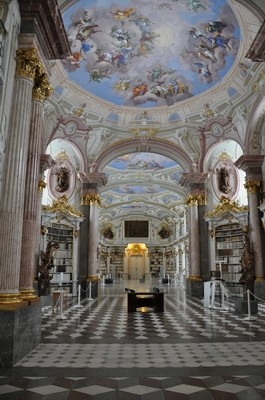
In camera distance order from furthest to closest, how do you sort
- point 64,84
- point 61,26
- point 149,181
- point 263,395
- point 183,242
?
1. point 183,242
2. point 149,181
3. point 64,84
4. point 61,26
5. point 263,395

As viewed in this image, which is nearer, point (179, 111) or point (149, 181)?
point (179, 111)

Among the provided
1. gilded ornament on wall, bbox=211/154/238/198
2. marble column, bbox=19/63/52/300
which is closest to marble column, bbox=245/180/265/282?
gilded ornament on wall, bbox=211/154/238/198

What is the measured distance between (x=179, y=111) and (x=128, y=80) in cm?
369

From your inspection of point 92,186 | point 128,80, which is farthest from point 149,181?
point 128,80

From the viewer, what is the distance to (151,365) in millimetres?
5871

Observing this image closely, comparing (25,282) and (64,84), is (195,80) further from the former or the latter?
(25,282)

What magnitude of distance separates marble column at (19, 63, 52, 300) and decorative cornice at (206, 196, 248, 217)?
12.7 meters

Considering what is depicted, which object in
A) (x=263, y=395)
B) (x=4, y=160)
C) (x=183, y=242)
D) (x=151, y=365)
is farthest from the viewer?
(x=183, y=242)

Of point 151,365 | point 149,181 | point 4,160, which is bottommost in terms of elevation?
point 151,365

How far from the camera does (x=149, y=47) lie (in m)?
15.2

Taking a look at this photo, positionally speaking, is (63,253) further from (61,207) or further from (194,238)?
(194,238)

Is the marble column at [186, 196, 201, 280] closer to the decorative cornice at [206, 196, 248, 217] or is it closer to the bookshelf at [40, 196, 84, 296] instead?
the decorative cornice at [206, 196, 248, 217]

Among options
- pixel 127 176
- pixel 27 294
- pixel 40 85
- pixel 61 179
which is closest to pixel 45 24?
pixel 40 85

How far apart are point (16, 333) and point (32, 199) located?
281 cm
